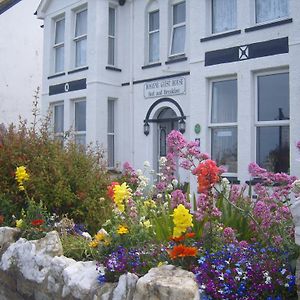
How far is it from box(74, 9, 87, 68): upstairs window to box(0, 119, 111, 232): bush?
8221 mm

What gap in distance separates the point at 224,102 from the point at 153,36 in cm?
380

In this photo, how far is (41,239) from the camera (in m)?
4.69

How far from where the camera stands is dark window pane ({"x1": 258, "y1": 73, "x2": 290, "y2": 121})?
356 inches

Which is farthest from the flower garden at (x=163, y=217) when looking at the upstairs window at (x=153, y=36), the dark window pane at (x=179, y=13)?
the upstairs window at (x=153, y=36)

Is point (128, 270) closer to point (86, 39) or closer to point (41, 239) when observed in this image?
point (41, 239)

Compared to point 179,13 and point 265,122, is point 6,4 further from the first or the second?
point 265,122

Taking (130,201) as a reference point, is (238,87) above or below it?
above

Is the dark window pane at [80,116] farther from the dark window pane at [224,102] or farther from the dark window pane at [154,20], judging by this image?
the dark window pane at [224,102]

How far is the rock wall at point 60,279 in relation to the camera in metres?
3.13

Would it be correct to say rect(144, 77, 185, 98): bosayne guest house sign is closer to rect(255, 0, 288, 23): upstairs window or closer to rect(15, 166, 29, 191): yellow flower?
rect(255, 0, 288, 23): upstairs window

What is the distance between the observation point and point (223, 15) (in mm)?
10336

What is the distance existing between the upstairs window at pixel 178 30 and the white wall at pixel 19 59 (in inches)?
404

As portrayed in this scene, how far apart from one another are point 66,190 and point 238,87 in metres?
5.06

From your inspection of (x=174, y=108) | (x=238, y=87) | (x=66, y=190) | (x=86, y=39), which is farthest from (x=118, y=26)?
(x=66, y=190)
